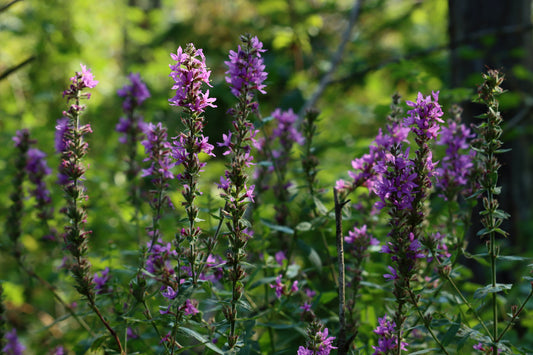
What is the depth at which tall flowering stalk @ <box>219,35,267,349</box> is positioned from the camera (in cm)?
143

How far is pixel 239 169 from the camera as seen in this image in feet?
4.66

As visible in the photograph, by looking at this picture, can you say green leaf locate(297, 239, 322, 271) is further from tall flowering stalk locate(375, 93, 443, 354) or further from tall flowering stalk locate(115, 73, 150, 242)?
tall flowering stalk locate(115, 73, 150, 242)

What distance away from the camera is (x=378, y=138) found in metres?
1.88

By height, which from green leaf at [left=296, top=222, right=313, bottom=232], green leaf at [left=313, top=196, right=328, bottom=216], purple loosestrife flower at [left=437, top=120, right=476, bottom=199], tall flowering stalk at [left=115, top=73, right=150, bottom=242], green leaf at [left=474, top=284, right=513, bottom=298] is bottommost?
green leaf at [left=474, top=284, right=513, bottom=298]

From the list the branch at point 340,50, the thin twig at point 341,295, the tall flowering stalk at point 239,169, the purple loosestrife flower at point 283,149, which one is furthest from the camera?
the branch at point 340,50

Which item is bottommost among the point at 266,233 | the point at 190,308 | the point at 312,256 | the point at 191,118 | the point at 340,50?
the point at 190,308

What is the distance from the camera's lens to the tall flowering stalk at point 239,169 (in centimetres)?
143

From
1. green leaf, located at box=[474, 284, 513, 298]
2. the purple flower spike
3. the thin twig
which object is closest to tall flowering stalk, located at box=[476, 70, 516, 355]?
green leaf, located at box=[474, 284, 513, 298]

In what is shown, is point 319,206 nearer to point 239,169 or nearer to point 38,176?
point 239,169

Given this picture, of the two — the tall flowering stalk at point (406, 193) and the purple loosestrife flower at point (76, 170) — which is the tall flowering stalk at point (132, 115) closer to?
the purple loosestrife flower at point (76, 170)

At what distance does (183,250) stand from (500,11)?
3973 mm

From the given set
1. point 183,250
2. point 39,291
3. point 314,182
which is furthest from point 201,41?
point 183,250

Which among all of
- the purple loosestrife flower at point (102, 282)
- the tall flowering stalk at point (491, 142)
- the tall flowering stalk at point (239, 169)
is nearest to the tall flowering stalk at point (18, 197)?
the purple loosestrife flower at point (102, 282)

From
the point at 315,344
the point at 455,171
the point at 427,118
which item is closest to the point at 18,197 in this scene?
the point at 315,344
